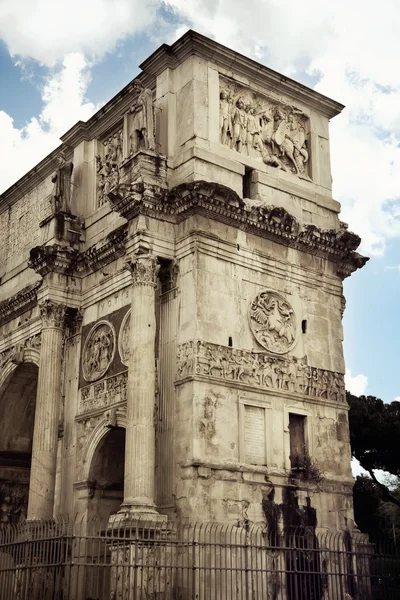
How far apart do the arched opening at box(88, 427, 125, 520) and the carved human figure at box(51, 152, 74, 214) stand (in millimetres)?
5987

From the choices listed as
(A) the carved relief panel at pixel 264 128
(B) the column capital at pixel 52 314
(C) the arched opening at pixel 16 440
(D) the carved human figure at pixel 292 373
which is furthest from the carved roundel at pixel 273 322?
(C) the arched opening at pixel 16 440

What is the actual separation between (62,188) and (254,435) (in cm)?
832

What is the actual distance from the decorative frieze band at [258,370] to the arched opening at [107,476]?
270 cm

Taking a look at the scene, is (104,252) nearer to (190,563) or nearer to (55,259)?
(55,259)

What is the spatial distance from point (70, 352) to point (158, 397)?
159 inches

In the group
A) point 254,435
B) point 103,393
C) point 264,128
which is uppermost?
point 264,128

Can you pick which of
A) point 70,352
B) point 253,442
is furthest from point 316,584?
point 70,352

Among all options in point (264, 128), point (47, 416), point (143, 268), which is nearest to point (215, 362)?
point (143, 268)

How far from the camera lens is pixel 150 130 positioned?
18766 millimetres

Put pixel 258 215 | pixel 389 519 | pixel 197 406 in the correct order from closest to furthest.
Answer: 1. pixel 197 406
2. pixel 258 215
3. pixel 389 519

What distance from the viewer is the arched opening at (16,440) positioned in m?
23.3

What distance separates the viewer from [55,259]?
20.3 m

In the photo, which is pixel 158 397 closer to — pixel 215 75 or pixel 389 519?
pixel 215 75

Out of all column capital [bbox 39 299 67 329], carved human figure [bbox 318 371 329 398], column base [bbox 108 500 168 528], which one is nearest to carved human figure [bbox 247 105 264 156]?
carved human figure [bbox 318 371 329 398]
